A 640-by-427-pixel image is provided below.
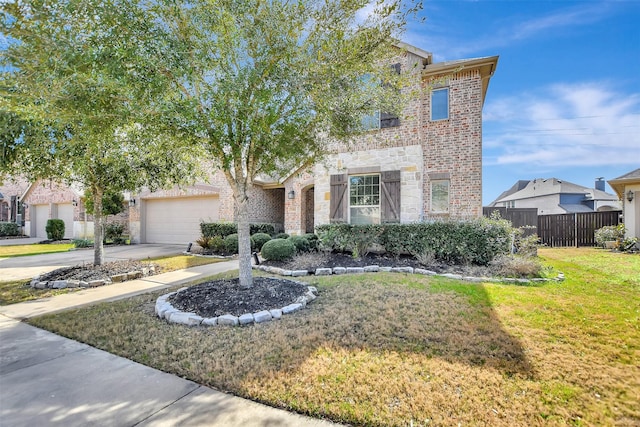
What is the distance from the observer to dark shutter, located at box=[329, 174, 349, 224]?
32.6 ft

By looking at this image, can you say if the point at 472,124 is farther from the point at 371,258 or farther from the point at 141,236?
the point at 141,236

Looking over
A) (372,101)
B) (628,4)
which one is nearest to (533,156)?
(628,4)

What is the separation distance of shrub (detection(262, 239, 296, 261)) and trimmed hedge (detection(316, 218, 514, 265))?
1.14 metres

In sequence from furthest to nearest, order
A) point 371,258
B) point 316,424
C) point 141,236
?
point 141,236 → point 371,258 → point 316,424

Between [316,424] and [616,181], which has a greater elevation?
[616,181]

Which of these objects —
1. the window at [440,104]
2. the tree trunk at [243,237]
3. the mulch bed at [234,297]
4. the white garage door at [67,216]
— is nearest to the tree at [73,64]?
the tree trunk at [243,237]

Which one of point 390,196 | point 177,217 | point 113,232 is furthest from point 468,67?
point 113,232

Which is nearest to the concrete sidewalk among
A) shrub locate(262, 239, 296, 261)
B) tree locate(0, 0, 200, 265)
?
tree locate(0, 0, 200, 265)

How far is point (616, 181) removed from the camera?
458 inches

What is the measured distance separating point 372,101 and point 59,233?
20.7 metres

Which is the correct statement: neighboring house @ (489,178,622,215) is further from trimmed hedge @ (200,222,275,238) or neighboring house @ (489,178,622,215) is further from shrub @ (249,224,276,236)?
trimmed hedge @ (200,222,275,238)

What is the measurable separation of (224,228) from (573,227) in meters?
15.8

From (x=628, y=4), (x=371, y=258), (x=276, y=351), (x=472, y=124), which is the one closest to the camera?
(x=276, y=351)

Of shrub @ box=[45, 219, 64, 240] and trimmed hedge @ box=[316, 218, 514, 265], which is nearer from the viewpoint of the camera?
trimmed hedge @ box=[316, 218, 514, 265]
